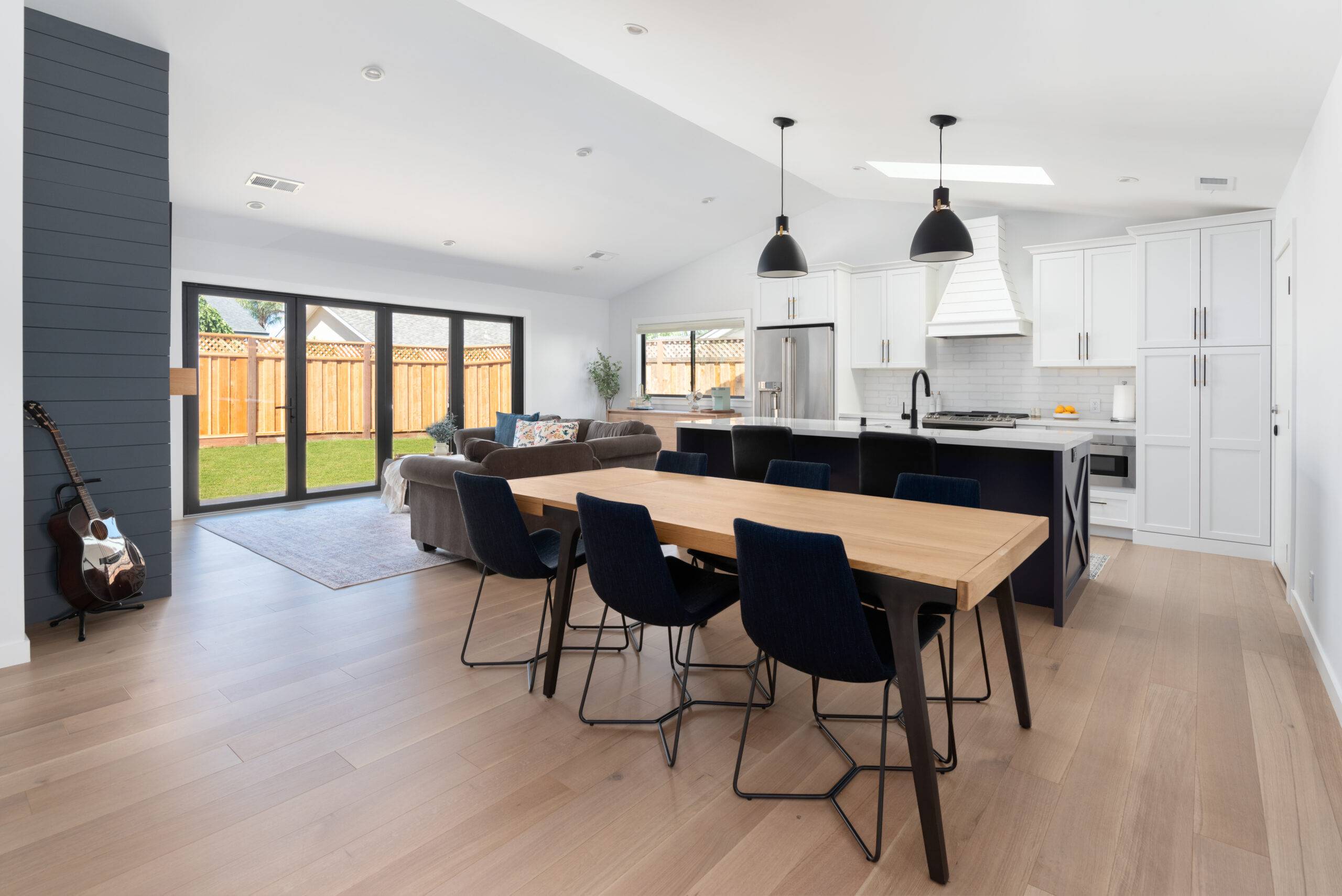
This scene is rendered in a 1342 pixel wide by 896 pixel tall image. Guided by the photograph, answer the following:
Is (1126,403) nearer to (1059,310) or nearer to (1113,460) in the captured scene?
(1113,460)

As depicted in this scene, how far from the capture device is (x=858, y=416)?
23.8 feet

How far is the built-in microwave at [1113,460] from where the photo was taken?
530 centimetres

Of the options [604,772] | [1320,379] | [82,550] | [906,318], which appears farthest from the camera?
[906,318]

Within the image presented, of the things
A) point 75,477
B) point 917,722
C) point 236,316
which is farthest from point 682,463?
point 236,316

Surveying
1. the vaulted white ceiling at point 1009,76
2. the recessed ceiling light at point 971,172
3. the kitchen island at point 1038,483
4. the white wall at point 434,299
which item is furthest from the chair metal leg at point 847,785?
the white wall at point 434,299

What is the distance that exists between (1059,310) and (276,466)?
7.18 m

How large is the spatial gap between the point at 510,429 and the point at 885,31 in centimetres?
532

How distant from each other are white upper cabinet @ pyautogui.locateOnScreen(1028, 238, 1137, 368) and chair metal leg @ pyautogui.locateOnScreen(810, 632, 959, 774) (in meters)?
3.86

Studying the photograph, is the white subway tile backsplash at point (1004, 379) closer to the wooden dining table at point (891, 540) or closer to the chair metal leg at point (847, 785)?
the wooden dining table at point (891, 540)

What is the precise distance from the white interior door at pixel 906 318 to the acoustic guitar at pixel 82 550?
6.16 m

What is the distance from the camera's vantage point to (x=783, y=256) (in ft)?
14.0

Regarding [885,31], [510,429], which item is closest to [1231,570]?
[885,31]

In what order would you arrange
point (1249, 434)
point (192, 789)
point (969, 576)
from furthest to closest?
point (1249, 434)
point (192, 789)
point (969, 576)

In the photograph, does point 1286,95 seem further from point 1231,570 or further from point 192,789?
point 192,789
